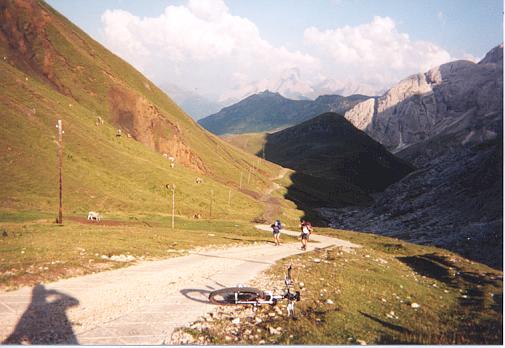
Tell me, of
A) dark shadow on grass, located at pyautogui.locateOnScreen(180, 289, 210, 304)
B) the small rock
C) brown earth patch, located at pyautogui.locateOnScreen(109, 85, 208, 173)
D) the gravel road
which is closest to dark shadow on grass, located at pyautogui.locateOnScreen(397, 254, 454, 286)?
the gravel road

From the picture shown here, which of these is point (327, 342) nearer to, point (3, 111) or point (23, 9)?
point (3, 111)

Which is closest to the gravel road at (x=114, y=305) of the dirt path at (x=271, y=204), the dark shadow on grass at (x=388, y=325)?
the dark shadow on grass at (x=388, y=325)

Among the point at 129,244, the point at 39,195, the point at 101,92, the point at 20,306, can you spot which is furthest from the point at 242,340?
the point at 101,92

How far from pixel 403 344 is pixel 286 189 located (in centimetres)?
15109

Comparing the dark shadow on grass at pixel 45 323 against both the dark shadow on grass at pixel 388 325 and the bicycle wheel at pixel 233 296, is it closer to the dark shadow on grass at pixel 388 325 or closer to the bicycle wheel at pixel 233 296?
the bicycle wheel at pixel 233 296

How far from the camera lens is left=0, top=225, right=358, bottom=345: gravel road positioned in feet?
41.2

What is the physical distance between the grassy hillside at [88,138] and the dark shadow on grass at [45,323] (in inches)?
1981

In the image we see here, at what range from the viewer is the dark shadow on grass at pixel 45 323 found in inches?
480

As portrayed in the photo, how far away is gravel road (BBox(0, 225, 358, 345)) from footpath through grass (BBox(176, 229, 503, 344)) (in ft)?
5.10

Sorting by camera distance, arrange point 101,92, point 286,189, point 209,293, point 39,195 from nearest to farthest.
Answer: point 209,293
point 39,195
point 101,92
point 286,189

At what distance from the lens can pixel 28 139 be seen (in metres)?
74.9

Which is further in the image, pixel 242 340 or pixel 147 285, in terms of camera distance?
pixel 147 285

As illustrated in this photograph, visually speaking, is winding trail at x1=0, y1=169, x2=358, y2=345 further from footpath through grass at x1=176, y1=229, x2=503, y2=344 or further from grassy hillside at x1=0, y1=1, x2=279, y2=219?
grassy hillside at x1=0, y1=1, x2=279, y2=219

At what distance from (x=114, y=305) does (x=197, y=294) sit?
13.0 feet
